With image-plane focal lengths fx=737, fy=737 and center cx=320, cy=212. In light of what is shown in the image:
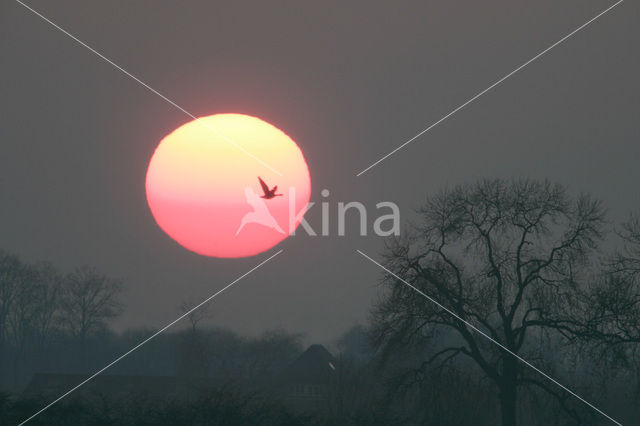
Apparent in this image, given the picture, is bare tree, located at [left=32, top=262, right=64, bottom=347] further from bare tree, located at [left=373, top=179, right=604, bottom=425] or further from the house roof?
bare tree, located at [left=373, top=179, right=604, bottom=425]

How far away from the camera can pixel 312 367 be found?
65.4 metres

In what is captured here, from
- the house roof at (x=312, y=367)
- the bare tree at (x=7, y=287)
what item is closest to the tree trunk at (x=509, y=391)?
the house roof at (x=312, y=367)

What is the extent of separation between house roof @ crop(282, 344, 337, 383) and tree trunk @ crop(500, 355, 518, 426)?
3028cm

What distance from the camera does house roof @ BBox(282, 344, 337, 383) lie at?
6217 cm

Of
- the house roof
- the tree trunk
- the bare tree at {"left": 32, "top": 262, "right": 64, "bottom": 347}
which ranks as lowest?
the tree trunk

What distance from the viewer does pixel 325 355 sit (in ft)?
229

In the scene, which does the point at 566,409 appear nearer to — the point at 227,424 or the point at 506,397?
the point at 506,397

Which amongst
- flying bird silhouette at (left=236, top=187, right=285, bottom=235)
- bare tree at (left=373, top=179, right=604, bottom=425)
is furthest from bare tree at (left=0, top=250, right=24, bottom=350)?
bare tree at (left=373, top=179, right=604, bottom=425)

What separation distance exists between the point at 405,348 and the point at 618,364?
8.11 metres

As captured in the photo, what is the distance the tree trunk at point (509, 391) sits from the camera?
1141 inches

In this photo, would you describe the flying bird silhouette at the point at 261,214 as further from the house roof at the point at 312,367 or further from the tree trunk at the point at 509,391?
the tree trunk at the point at 509,391

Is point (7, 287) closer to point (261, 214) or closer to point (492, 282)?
point (261, 214)

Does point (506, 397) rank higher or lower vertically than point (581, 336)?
lower

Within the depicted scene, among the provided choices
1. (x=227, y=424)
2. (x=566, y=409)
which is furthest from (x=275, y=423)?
(x=566, y=409)
